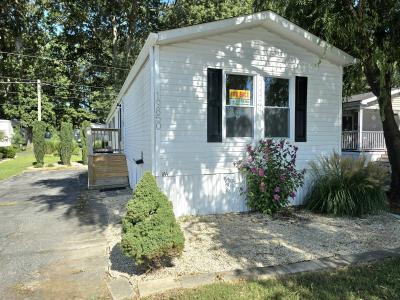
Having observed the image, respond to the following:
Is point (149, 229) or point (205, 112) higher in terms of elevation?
point (205, 112)

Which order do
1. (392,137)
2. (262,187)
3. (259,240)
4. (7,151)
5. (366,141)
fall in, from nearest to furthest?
(259,240)
(262,187)
(392,137)
(366,141)
(7,151)

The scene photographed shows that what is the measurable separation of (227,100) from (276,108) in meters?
1.16

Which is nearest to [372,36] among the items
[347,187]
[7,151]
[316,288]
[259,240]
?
[347,187]

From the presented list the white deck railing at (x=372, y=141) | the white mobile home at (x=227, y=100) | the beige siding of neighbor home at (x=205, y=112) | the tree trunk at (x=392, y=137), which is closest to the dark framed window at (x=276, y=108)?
the white mobile home at (x=227, y=100)

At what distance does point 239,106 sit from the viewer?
22.7 ft

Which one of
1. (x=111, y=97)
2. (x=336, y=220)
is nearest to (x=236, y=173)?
(x=336, y=220)

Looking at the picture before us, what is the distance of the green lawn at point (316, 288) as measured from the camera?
3.32 meters

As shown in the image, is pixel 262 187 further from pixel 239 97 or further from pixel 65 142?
pixel 65 142

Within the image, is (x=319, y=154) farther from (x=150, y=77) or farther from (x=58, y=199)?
(x=58, y=199)

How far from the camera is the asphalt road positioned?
3.57 m

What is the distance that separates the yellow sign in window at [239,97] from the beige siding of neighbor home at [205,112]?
0.25 m

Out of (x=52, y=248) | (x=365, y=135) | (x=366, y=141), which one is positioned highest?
(x=365, y=135)

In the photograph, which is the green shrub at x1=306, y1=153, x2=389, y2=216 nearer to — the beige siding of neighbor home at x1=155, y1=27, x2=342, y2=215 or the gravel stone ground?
the gravel stone ground

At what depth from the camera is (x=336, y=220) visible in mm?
6258
